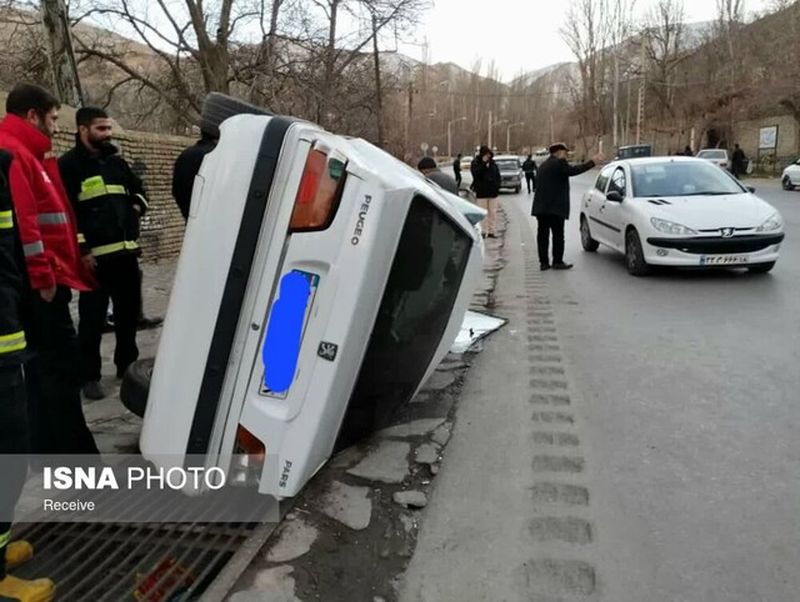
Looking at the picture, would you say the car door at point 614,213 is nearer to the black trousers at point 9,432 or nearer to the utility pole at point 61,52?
the black trousers at point 9,432

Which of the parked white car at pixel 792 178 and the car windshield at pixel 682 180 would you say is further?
the parked white car at pixel 792 178

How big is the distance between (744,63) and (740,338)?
53603mm

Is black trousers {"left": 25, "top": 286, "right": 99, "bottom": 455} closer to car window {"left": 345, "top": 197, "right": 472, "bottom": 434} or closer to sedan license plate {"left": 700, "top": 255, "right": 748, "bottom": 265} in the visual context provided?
car window {"left": 345, "top": 197, "right": 472, "bottom": 434}

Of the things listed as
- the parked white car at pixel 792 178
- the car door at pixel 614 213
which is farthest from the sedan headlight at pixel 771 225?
the parked white car at pixel 792 178

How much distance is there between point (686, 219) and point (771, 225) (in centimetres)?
98

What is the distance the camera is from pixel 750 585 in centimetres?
249

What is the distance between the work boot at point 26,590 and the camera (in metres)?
2.43

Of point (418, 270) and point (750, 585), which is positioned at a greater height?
point (418, 270)

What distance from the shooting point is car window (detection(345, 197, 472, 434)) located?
2.77m

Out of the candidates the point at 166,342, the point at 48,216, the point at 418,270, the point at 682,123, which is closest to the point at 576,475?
the point at 418,270

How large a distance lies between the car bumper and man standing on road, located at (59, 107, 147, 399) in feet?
20.3

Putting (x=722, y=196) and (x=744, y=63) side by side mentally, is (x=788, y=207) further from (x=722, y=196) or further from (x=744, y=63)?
(x=744, y=63)

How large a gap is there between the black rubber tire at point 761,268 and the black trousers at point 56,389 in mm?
7625

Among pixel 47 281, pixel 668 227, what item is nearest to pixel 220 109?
pixel 47 281
